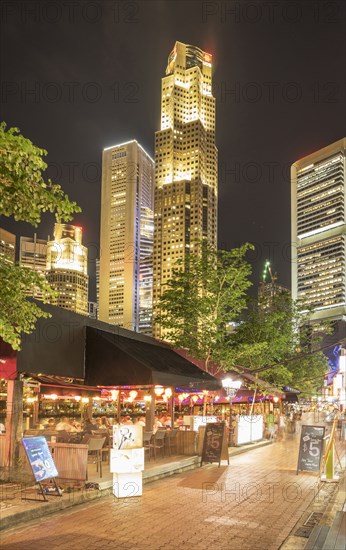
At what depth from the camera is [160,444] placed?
17.6m

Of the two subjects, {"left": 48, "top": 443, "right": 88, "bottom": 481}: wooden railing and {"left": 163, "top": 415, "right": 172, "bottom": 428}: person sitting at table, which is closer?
{"left": 48, "top": 443, "right": 88, "bottom": 481}: wooden railing

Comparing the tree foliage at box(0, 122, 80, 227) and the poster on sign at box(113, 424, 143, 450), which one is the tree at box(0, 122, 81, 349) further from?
the poster on sign at box(113, 424, 143, 450)

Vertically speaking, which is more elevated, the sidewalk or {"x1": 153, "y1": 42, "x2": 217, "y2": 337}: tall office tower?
{"x1": 153, "y1": 42, "x2": 217, "y2": 337}: tall office tower

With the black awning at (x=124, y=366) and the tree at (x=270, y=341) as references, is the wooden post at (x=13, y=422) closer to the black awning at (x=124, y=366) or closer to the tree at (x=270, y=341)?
the black awning at (x=124, y=366)

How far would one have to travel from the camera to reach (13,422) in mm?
13234

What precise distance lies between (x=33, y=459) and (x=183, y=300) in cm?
1466

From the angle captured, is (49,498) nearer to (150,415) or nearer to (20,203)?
(20,203)

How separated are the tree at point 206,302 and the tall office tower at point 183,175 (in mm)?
119874

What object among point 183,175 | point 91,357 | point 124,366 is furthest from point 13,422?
point 183,175

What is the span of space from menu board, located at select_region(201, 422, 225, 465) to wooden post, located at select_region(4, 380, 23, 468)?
17.5ft

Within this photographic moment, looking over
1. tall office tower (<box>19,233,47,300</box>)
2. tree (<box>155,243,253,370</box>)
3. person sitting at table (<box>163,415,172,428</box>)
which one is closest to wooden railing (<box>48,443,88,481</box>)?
tall office tower (<box>19,233,47,300</box>)

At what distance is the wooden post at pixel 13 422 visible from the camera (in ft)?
43.1

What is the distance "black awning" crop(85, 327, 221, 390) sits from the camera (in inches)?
600

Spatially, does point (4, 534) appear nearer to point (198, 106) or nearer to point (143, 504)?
point (143, 504)
